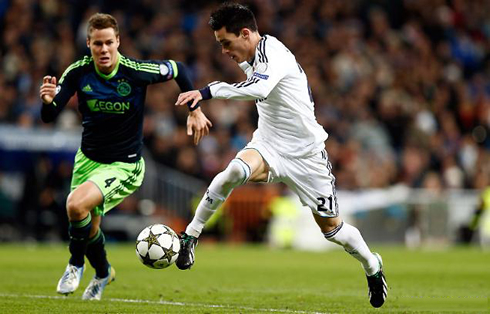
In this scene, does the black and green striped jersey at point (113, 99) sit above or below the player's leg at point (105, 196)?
above

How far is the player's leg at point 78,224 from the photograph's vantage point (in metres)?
8.15

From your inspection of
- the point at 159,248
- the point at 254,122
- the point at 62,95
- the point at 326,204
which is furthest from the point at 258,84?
the point at 254,122

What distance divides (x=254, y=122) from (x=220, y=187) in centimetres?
1349

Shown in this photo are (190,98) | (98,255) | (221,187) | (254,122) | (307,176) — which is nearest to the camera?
(190,98)

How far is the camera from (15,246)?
1822 centimetres

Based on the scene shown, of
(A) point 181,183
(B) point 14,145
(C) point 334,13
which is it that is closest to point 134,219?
(A) point 181,183

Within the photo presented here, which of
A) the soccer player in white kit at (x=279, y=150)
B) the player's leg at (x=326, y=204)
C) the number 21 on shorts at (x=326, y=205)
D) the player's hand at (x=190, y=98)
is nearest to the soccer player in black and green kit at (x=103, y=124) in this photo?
the soccer player in white kit at (x=279, y=150)

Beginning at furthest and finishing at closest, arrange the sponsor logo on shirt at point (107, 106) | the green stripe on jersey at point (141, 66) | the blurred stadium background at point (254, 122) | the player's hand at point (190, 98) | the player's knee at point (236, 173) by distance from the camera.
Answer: the blurred stadium background at point (254, 122) → the green stripe on jersey at point (141, 66) → the sponsor logo on shirt at point (107, 106) → the player's knee at point (236, 173) → the player's hand at point (190, 98)

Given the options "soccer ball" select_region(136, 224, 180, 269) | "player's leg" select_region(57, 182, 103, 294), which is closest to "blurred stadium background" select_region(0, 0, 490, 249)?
"player's leg" select_region(57, 182, 103, 294)

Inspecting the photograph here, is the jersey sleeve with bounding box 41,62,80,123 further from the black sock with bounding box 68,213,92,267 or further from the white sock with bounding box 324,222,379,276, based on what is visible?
the white sock with bounding box 324,222,379,276

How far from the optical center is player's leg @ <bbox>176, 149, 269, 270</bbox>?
796 cm

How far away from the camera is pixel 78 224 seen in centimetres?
824

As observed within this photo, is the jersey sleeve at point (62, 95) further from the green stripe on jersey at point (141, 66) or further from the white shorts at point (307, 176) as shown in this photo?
the white shorts at point (307, 176)

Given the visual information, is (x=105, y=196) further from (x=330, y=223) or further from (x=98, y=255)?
(x=330, y=223)
